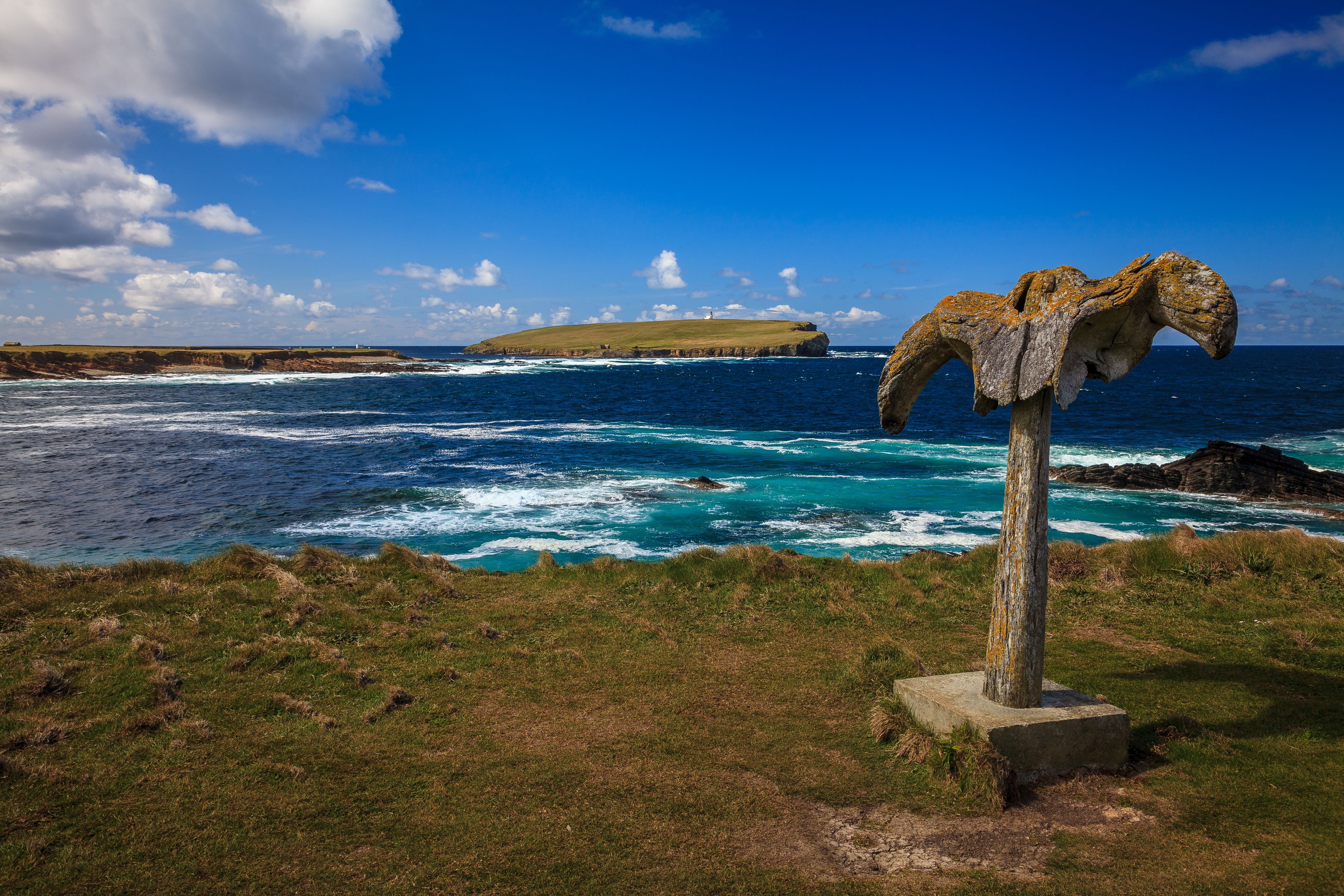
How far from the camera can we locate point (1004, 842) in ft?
20.1

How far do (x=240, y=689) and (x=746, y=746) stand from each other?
21.0 feet

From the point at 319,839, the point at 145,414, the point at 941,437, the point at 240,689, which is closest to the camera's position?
the point at 319,839

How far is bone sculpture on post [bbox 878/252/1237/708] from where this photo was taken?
6.38m

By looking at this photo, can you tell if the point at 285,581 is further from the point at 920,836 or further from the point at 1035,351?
the point at 1035,351

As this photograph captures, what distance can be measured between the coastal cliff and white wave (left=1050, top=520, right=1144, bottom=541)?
133912 mm

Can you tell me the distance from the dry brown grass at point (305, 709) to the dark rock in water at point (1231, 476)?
33264 millimetres

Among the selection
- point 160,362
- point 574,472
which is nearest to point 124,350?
point 160,362

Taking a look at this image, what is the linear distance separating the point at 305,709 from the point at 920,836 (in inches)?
276

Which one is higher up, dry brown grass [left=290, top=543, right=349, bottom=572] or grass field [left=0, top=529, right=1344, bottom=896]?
dry brown grass [left=290, top=543, right=349, bottom=572]

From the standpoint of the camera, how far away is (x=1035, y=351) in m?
6.86

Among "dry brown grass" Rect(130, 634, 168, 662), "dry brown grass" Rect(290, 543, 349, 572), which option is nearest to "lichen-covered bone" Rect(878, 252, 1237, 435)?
"dry brown grass" Rect(130, 634, 168, 662)

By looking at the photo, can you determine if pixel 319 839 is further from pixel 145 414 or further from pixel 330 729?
pixel 145 414

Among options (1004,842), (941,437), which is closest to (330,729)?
(1004,842)

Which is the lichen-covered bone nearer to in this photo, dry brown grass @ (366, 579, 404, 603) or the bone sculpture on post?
the bone sculpture on post
